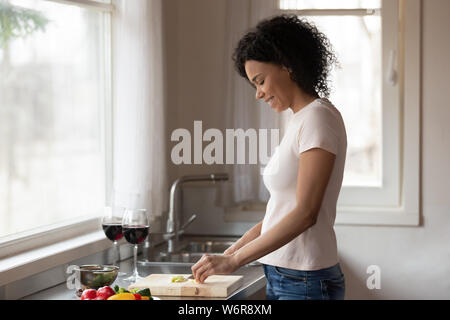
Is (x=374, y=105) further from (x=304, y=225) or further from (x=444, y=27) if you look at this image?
(x=304, y=225)

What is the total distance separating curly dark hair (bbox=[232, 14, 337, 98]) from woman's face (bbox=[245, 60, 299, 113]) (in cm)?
1

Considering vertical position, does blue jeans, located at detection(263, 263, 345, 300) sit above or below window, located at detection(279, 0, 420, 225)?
below

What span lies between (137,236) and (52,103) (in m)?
0.59

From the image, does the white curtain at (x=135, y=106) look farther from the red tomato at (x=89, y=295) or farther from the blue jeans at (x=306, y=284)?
the blue jeans at (x=306, y=284)

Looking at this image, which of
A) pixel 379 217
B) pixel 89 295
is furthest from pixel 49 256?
pixel 379 217

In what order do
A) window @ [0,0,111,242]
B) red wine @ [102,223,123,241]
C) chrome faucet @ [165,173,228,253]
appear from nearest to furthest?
window @ [0,0,111,242] < red wine @ [102,223,123,241] < chrome faucet @ [165,173,228,253]

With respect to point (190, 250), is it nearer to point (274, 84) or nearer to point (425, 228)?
point (425, 228)

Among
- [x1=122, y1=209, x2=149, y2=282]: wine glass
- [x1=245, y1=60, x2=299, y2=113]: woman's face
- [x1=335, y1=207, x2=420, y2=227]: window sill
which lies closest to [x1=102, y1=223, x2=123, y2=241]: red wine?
[x1=122, y1=209, x2=149, y2=282]: wine glass

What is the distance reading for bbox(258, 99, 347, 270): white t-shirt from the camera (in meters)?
1.61

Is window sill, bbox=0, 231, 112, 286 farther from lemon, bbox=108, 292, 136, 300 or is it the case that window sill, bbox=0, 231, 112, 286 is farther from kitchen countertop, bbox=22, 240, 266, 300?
lemon, bbox=108, 292, 136, 300

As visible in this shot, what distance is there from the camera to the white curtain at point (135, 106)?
2623 mm

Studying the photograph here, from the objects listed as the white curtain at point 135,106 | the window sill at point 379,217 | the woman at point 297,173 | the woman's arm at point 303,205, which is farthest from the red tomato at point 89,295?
the window sill at point 379,217

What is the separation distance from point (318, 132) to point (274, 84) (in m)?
0.22
